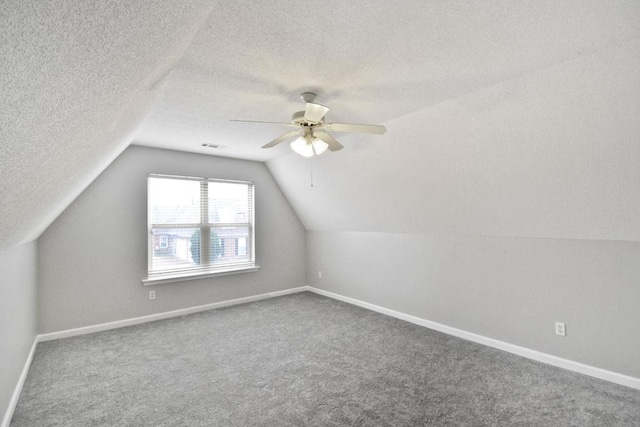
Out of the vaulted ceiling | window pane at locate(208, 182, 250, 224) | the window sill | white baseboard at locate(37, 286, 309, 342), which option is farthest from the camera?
window pane at locate(208, 182, 250, 224)

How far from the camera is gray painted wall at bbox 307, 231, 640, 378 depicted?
2.64 m

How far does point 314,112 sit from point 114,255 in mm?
3354

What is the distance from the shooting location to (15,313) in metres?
2.52

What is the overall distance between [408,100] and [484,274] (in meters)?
2.11

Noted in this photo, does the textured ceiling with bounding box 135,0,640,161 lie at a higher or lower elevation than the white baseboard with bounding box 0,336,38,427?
higher

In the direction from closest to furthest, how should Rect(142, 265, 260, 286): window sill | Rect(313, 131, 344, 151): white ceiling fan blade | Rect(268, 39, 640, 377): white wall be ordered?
1. Rect(268, 39, 640, 377): white wall
2. Rect(313, 131, 344, 151): white ceiling fan blade
3. Rect(142, 265, 260, 286): window sill

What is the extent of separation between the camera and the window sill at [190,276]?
4.23m

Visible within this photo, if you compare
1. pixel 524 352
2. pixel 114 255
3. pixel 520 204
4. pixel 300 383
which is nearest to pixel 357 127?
pixel 520 204

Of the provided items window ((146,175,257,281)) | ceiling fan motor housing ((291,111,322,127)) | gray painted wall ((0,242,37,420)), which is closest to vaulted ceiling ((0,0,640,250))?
ceiling fan motor housing ((291,111,322,127))

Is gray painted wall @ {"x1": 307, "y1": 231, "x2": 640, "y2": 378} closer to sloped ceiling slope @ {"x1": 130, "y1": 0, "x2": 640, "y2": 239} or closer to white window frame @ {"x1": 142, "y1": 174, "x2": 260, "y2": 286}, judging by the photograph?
sloped ceiling slope @ {"x1": 130, "y1": 0, "x2": 640, "y2": 239}

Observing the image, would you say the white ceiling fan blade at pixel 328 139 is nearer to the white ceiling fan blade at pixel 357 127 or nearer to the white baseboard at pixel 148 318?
the white ceiling fan blade at pixel 357 127

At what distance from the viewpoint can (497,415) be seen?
223 centimetres

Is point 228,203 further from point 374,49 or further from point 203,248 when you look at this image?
point 374,49

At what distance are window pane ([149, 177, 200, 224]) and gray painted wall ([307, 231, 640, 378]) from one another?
8.39 feet
